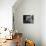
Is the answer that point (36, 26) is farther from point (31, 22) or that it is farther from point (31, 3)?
point (31, 3)

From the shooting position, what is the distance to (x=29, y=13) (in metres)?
5.20

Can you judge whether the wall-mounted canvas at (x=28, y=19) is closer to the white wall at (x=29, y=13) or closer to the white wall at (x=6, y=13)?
the white wall at (x=29, y=13)

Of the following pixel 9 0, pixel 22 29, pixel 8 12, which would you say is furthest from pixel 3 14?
pixel 22 29

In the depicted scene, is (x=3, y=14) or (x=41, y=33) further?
(x=41, y=33)

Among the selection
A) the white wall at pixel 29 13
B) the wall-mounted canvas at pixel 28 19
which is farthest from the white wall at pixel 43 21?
the wall-mounted canvas at pixel 28 19

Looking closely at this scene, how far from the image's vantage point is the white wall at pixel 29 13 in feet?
17.0

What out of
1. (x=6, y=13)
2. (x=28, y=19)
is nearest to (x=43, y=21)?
(x=28, y=19)

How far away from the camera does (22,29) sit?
5273 mm

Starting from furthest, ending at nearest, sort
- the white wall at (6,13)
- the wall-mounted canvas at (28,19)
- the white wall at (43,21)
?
1. the wall-mounted canvas at (28,19)
2. the white wall at (43,21)
3. the white wall at (6,13)

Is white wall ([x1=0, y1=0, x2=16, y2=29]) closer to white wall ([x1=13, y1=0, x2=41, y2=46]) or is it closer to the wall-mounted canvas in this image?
white wall ([x1=13, y1=0, x2=41, y2=46])

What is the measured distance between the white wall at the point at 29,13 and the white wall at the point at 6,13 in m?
1.17

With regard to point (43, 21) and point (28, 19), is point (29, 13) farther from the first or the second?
point (43, 21)

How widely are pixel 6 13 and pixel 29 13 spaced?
59.0 inches

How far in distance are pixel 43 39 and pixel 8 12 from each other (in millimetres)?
2013
